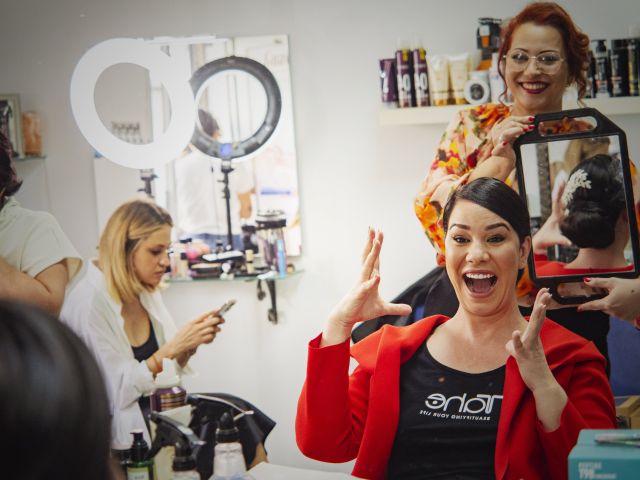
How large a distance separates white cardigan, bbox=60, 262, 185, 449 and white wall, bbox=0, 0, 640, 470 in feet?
0.55

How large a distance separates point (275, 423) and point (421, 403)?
1.09 meters

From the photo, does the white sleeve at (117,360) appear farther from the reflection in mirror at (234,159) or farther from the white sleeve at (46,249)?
the reflection in mirror at (234,159)

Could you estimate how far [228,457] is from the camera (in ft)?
8.04

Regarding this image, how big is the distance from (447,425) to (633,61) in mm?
1270

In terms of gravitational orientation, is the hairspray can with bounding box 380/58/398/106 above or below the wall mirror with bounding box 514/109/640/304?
above

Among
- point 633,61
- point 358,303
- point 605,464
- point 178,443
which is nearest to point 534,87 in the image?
point 633,61

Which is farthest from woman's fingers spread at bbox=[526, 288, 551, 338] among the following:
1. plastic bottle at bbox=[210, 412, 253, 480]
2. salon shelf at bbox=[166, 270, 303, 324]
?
salon shelf at bbox=[166, 270, 303, 324]

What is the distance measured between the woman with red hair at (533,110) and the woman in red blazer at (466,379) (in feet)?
0.61

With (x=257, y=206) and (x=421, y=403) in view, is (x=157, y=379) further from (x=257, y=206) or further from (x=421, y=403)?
(x=421, y=403)

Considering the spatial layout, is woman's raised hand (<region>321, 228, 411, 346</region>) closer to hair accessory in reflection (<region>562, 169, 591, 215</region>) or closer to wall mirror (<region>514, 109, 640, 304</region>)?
wall mirror (<region>514, 109, 640, 304</region>)

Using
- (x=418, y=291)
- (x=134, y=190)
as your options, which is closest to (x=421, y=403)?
(x=418, y=291)

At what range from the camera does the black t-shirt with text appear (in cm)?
219

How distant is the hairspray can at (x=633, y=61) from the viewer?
8.97ft

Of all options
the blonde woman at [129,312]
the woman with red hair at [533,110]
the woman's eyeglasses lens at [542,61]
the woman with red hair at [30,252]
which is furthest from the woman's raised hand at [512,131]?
the woman with red hair at [30,252]
